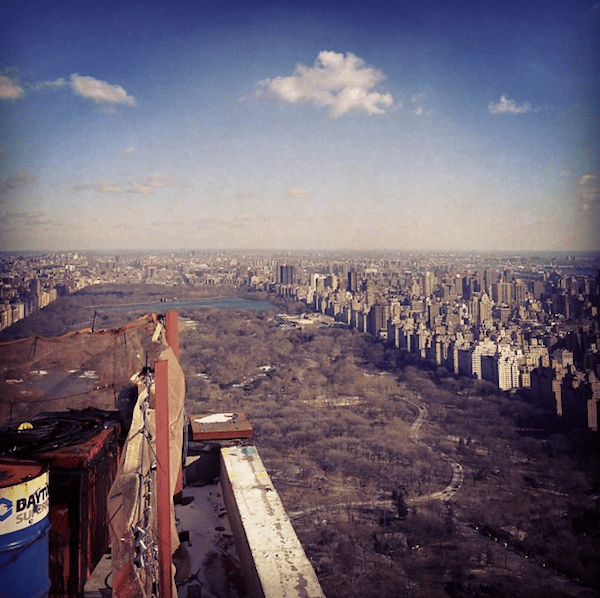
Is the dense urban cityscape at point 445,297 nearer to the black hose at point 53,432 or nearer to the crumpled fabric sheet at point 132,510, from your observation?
the black hose at point 53,432

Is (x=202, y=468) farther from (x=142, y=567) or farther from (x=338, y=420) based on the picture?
(x=338, y=420)

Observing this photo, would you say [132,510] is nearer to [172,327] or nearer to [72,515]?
[72,515]

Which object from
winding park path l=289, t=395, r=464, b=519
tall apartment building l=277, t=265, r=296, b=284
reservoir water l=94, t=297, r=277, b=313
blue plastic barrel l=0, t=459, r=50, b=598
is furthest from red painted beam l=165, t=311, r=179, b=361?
tall apartment building l=277, t=265, r=296, b=284

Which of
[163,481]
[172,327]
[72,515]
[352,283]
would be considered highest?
[172,327]

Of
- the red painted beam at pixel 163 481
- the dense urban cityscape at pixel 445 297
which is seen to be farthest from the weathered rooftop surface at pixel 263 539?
the dense urban cityscape at pixel 445 297

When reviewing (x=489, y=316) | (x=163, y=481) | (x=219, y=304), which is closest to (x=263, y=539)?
→ (x=163, y=481)

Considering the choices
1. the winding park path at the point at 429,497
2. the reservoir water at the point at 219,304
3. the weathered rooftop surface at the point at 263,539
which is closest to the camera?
the weathered rooftop surface at the point at 263,539
